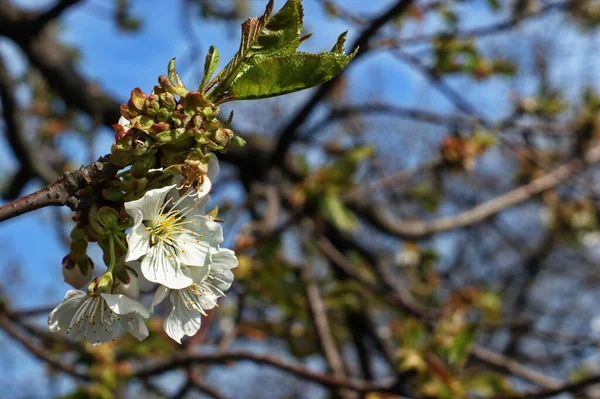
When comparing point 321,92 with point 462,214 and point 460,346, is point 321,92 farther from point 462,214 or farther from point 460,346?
point 462,214

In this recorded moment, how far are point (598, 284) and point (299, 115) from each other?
8.52m

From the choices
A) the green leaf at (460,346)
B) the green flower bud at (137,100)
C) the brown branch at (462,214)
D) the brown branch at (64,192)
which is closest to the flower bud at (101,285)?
the brown branch at (64,192)

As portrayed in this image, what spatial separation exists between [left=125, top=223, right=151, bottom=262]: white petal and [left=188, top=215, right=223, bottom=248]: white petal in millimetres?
75

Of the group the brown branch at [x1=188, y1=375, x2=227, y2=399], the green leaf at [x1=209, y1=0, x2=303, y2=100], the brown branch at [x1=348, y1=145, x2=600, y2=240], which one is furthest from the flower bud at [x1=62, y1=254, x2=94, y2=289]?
the brown branch at [x1=348, y1=145, x2=600, y2=240]

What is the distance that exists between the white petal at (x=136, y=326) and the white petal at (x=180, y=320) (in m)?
0.03

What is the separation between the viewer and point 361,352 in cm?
299

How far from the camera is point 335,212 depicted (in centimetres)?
234

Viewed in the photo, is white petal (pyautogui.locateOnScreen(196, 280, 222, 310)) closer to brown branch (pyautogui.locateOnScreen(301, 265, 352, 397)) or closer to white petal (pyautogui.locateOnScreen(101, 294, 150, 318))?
white petal (pyautogui.locateOnScreen(101, 294, 150, 318))

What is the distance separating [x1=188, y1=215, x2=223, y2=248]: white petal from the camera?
29.6 inches

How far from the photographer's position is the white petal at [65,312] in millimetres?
735

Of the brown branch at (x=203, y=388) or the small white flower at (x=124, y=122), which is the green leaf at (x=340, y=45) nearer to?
the small white flower at (x=124, y=122)

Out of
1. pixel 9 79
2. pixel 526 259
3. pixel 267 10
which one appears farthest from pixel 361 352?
pixel 526 259

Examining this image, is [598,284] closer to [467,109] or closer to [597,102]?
[597,102]

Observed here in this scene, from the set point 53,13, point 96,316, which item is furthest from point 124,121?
point 53,13
